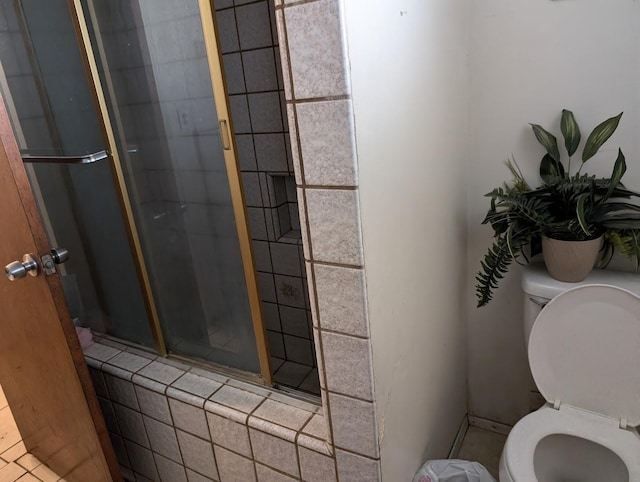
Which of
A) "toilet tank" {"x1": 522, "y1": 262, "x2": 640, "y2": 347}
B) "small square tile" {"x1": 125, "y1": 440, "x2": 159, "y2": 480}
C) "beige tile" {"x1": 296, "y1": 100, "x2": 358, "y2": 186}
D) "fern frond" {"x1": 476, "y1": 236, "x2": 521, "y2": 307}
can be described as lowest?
"small square tile" {"x1": 125, "y1": 440, "x2": 159, "y2": 480}

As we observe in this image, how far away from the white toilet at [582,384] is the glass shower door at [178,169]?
0.81 m

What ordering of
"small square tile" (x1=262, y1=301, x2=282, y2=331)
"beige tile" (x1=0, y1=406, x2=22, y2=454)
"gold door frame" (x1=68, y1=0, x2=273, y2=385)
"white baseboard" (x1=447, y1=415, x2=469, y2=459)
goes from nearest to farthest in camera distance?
"gold door frame" (x1=68, y1=0, x2=273, y2=385) < "white baseboard" (x1=447, y1=415, x2=469, y2=459) < "beige tile" (x1=0, y1=406, x2=22, y2=454) < "small square tile" (x1=262, y1=301, x2=282, y2=331)

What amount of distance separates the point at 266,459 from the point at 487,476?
0.65m

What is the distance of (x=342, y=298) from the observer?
3.03 ft

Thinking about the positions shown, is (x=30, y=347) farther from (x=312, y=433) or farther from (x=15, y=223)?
(x=312, y=433)

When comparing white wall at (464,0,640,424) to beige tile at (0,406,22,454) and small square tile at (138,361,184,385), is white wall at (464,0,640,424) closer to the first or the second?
small square tile at (138,361,184,385)

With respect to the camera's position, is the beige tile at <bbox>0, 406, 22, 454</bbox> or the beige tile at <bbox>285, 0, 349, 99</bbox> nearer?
the beige tile at <bbox>285, 0, 349, 99</bbox>

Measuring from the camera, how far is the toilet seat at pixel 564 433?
3.76ft

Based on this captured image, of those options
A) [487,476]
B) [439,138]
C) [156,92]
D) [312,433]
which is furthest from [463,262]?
[156,92]

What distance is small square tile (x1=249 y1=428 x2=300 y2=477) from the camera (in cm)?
116

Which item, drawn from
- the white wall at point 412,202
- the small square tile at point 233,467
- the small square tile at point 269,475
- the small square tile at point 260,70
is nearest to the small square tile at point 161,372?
the small square tile at point 233,467

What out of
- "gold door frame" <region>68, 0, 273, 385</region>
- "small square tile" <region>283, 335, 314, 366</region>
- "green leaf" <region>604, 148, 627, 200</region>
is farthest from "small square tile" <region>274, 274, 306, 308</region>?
"green leaf" <region>604, 148, 627, 200</region>

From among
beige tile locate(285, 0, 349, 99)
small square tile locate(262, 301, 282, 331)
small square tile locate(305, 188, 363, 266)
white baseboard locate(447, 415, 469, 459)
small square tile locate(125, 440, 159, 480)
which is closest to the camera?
beige tile locate(285, 0, 349, 99)

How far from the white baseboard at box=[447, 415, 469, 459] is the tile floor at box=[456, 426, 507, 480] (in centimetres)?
1
